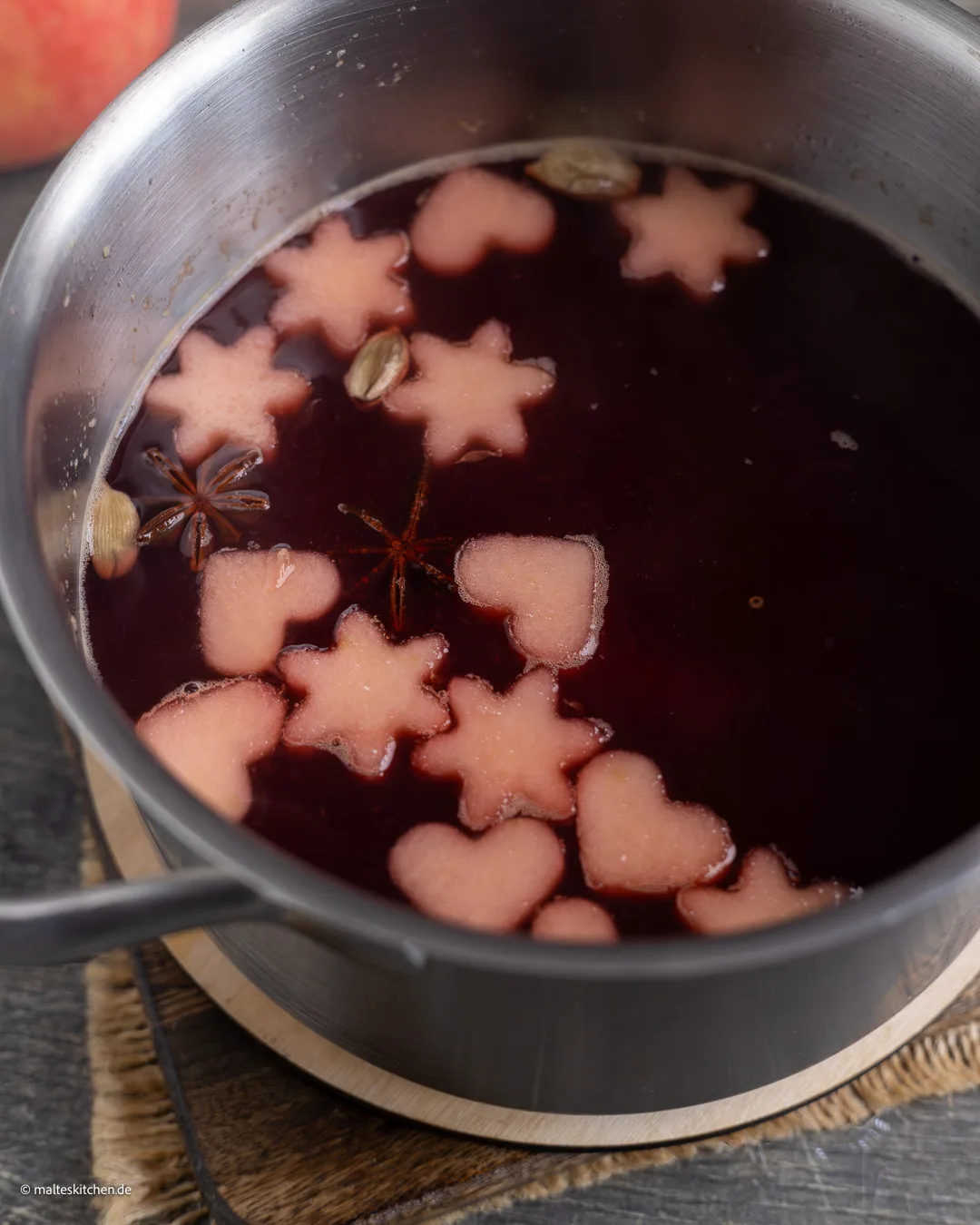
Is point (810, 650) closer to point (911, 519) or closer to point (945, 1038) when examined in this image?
point (911, 519)

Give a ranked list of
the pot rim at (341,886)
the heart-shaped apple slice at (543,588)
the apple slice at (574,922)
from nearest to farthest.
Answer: the pot rim at (341,886), the apple slice at (574,922), the heart-shaped apple slice at (543,588)

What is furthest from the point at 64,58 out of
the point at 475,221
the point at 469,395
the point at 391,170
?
the point at 469,395

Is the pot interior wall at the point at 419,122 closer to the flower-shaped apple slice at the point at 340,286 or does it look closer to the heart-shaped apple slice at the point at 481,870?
the flower-shaped apple slice at the point at 340,286

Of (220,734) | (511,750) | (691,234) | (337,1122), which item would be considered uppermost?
(691,234)

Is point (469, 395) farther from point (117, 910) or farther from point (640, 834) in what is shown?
point (117, 910)

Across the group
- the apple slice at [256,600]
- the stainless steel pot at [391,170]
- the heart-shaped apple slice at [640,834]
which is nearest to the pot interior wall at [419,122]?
the stainless steel pot at [391,170]

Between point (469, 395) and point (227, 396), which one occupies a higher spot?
point (469, 395)
